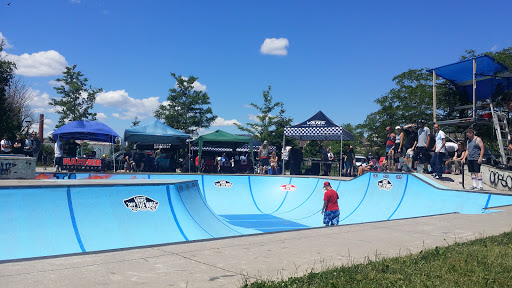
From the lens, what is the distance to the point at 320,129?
62.6 ft

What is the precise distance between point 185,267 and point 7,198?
4591mm

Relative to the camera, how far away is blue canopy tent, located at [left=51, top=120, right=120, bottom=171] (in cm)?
1927

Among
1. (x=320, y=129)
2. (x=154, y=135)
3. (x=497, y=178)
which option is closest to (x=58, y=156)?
(x=154, y=135)

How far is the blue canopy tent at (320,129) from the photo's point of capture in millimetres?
18812

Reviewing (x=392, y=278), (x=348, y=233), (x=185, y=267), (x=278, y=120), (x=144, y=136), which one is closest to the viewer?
(x=392, y=278)

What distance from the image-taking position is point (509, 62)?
24.7 m

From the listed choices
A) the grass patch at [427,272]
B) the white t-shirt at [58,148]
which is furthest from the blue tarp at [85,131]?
the grass patch at [427,272]

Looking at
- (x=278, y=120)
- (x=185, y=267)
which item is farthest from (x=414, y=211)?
(x=278, y=120)

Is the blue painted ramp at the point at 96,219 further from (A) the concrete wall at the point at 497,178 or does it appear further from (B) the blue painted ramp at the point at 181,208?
(A) the concrete wall at the point at 497,178

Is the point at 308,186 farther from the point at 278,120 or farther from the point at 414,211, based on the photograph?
the point at 278,120

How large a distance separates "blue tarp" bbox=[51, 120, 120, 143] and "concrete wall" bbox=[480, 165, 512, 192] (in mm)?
16405

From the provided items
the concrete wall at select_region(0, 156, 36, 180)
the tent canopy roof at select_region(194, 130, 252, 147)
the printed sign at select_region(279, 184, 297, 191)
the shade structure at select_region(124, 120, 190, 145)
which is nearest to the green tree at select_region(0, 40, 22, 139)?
the shade structure at select_region(124, 120, 190, 145)

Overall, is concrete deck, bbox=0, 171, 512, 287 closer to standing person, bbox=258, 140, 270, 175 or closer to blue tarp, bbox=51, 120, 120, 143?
standing person, bbox=258, 140, 270, 175

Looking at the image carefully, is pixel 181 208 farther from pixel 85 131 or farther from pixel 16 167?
pixel 85 131
